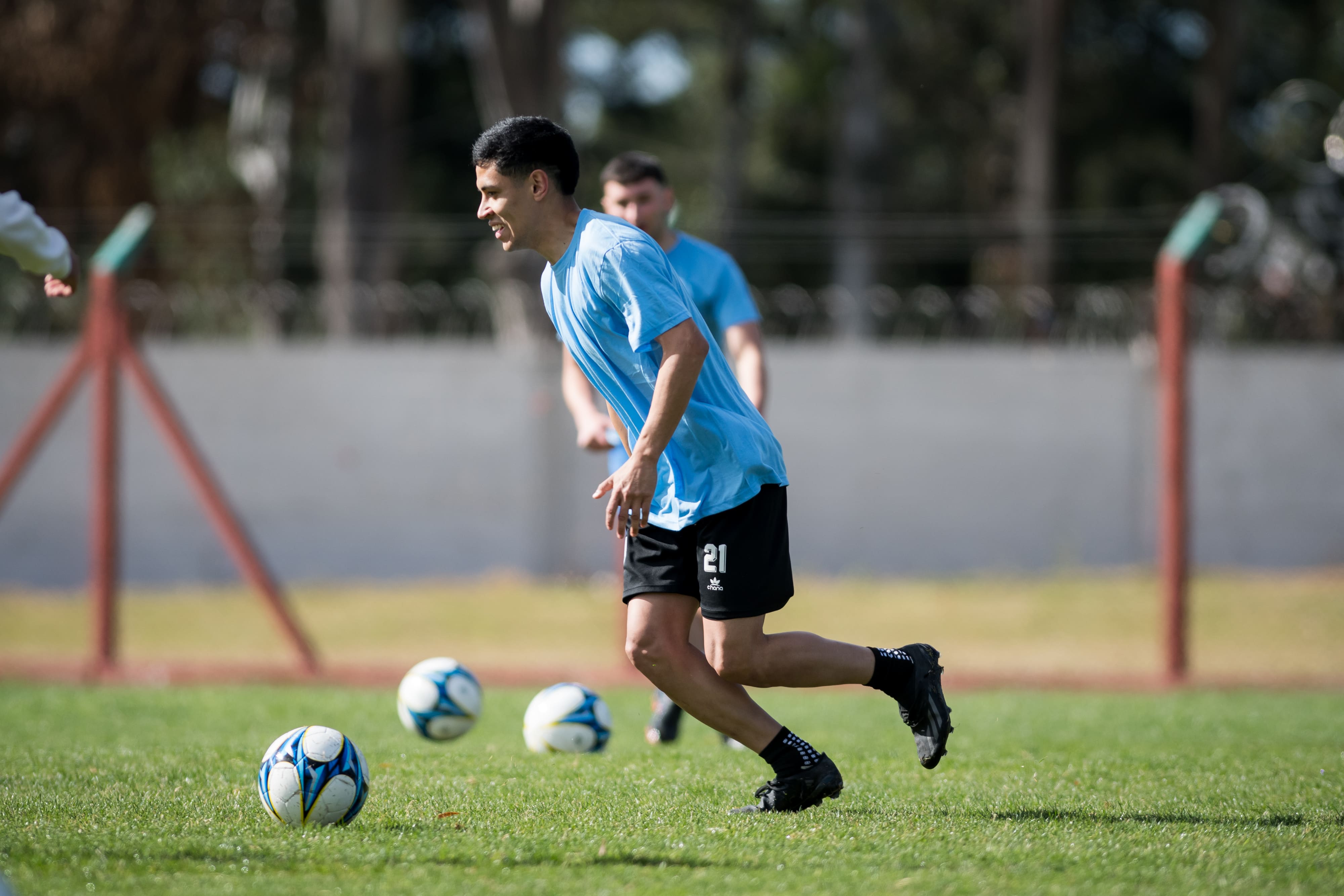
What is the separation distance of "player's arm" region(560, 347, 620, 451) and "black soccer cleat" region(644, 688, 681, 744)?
1.29 meters

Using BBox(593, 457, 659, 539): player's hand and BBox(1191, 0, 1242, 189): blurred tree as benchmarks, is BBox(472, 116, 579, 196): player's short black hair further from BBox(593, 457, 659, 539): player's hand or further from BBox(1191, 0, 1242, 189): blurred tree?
BBox(1191, 0, 1242, 189): blurred tree

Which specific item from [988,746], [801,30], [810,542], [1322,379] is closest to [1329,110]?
[801,30]

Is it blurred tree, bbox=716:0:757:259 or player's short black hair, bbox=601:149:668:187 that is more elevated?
blurred tree, bbox=716:0:757:259

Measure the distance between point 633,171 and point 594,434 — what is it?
1244 mm

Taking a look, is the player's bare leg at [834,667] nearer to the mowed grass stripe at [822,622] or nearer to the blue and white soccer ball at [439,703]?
the blue and white soccer ball at [439,703]

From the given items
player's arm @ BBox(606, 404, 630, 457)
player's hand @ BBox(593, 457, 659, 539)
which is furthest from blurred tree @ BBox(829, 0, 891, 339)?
player's hand @ BBox(593, 457, 659, 539)

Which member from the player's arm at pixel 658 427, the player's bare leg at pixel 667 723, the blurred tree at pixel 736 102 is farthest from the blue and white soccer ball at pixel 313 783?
the blurred tree at pixel 736 102

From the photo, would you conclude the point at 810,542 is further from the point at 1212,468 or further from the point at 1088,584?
the point at 1212,468

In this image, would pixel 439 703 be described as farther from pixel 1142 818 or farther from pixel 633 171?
pixel 1142 818

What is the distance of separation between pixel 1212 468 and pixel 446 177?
75.8 feet

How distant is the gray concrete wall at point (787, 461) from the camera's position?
15.8 metres

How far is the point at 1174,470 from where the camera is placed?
9.45 meters

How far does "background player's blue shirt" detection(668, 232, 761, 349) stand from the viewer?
21.2ft

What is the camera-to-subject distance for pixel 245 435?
53.5 ft
